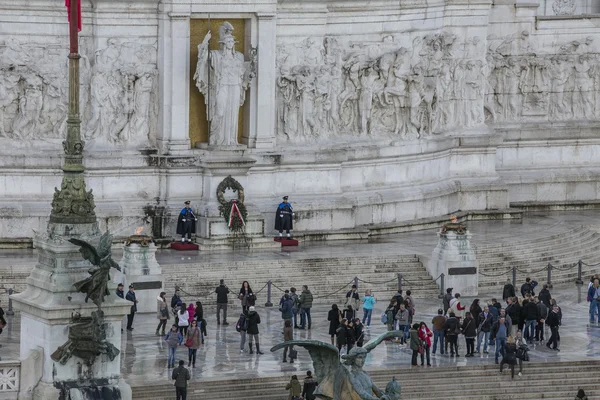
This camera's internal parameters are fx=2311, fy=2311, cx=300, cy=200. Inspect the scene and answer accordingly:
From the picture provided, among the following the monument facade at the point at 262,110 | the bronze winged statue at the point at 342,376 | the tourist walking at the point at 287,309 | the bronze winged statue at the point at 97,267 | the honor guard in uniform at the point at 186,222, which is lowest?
the bronze winged statue at the point at 342,376

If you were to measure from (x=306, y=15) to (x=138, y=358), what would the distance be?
1603 cm

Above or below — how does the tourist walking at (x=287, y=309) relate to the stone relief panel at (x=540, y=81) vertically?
below

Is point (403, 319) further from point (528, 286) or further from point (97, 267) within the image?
point (97, 267)

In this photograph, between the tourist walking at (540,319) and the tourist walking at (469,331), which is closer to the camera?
the tourist walking at (469,331)

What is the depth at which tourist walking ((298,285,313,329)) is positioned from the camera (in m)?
57.4

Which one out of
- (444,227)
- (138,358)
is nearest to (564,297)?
(444,227)

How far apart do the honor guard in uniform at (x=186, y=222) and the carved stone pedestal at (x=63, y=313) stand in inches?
603

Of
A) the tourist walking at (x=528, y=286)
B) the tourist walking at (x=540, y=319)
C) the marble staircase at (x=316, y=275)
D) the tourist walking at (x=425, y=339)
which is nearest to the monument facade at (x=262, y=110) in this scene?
the marble staircase at (x=316, y=275)

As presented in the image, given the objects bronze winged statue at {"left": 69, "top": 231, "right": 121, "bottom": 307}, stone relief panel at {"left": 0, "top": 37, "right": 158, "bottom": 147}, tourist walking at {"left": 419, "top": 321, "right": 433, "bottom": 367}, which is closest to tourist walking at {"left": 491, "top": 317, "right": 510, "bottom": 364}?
tourist walking at {"left": 419, "top": 321, "right": 433, "bottom": 367}

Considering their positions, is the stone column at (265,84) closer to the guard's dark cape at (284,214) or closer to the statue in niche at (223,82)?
the statue in niche at (223,82)

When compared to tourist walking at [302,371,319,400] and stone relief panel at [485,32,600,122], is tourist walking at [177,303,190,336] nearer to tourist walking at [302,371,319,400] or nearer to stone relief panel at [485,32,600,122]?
tourist walking at [302,371,319,400]

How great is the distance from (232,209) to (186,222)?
4.53 feet

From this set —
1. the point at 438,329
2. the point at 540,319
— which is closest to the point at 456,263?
the point at 540,319

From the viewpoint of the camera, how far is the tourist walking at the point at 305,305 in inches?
2260
